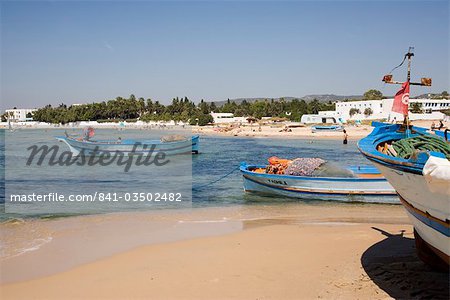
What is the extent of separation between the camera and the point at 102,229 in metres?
12.5

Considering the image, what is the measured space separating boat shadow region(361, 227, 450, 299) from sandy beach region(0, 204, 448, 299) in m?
0.02

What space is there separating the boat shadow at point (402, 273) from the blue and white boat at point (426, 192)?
29cm

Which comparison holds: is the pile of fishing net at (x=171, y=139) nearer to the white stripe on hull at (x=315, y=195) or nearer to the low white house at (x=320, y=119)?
the white stripe on hull at (x=315, y=195)

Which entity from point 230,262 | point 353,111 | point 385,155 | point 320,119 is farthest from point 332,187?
point 353,111

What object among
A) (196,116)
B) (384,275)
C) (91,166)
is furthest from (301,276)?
(196,116)

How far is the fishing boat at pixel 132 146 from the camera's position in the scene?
38.1m

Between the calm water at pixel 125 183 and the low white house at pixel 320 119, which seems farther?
the low white house at pixel 320 119

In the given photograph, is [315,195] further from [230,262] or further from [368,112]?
[368,112]

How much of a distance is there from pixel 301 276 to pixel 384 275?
139 cm

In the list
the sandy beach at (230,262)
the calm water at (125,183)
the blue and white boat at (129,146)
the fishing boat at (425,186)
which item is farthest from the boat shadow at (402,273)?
the blue and white boat at (129,146)

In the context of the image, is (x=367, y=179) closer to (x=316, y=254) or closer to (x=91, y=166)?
(x=316, y=254)

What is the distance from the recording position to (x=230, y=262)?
8.80 m

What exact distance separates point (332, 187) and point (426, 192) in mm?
10177

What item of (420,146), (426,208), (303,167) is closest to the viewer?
(426,208)
